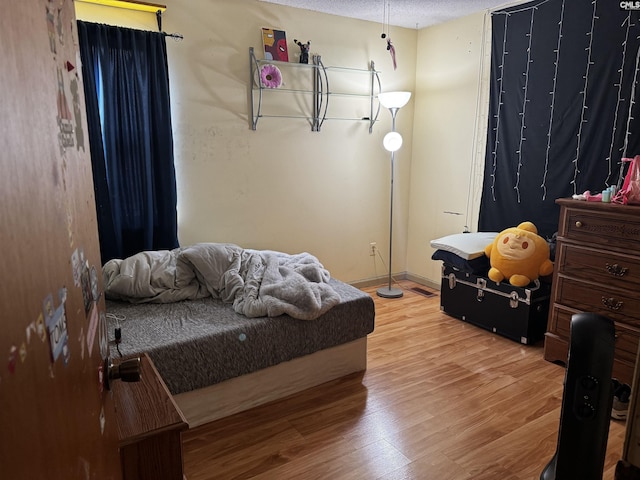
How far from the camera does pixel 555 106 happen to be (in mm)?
3252

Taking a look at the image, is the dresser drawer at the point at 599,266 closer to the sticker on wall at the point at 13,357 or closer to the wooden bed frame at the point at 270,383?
the wooden bed frame at the point at 270,383

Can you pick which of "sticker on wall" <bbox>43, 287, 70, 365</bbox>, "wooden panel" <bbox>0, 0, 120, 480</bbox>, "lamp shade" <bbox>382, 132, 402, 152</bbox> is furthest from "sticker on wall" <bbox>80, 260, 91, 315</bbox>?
"lamp shade" <bbox>382, 132, 402, 152</bbox>

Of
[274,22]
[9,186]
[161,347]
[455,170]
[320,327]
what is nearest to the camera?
[9,186]

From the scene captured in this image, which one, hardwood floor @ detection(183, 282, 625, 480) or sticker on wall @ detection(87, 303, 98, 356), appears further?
hardwood floor @ detection(183, 282, 625, 480)

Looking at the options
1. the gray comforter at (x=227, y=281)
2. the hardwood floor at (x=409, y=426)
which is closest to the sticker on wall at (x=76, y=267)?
the hardwood floor at (x=409, y=426)

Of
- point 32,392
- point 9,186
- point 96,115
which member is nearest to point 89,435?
point 32,392

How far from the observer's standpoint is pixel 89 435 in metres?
0.64

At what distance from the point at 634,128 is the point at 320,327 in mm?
2307

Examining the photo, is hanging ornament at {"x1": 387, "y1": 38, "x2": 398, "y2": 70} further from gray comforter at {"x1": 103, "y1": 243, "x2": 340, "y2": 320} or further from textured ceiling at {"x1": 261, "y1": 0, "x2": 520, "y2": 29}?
gray comforter at {"x1": 103, "y1": 243, "x2": 340, "y2": 320}

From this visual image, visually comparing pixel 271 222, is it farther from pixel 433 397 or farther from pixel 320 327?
pixel 433 397

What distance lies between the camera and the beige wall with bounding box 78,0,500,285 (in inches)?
132

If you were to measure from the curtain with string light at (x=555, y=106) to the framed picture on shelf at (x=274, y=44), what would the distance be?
5.48 ft

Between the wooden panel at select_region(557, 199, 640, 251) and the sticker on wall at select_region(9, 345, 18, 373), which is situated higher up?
the sticker on wall at select_region(9, 345, 18, 373)

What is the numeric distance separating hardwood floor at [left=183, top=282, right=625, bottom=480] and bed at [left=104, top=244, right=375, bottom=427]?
119mm
